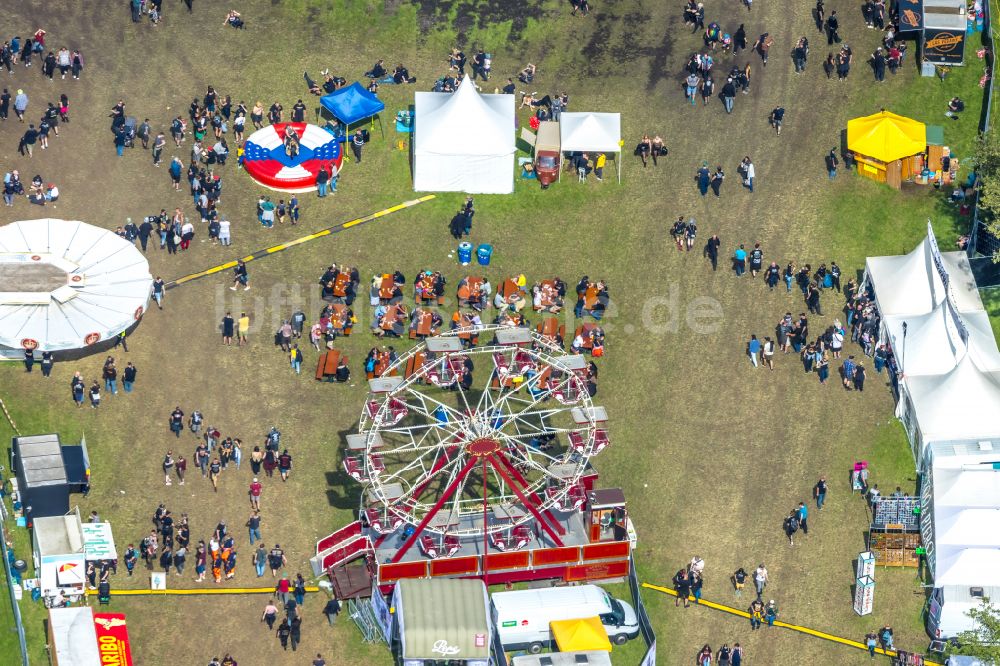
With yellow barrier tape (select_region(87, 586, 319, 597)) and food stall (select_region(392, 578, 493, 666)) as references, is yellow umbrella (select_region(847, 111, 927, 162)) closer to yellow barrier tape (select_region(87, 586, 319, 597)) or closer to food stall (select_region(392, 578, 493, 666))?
food stall (select_region(392, 578, 493, 666))

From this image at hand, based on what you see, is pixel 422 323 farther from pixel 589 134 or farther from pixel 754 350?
pixel 754 350

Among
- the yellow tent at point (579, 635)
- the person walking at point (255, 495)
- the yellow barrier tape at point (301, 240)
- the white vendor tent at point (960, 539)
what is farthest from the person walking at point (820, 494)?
the yellow barrier tape at point (301, 240)

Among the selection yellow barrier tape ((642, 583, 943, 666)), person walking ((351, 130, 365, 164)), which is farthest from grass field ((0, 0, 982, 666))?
person walking ((351, 130, 365, 164))

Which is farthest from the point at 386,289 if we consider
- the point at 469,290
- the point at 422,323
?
the point at 469,290

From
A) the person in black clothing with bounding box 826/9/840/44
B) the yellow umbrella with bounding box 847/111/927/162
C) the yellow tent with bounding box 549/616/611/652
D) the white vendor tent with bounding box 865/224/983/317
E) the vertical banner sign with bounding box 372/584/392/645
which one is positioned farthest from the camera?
the person in black clothing with bounding box 826/9/840/44

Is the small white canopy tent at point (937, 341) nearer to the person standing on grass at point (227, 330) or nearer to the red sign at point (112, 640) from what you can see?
the person standing on grass at point (227, 330)

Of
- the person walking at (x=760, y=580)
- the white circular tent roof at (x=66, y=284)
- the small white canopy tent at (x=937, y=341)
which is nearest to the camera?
the person walking at (x=760, y=580)
